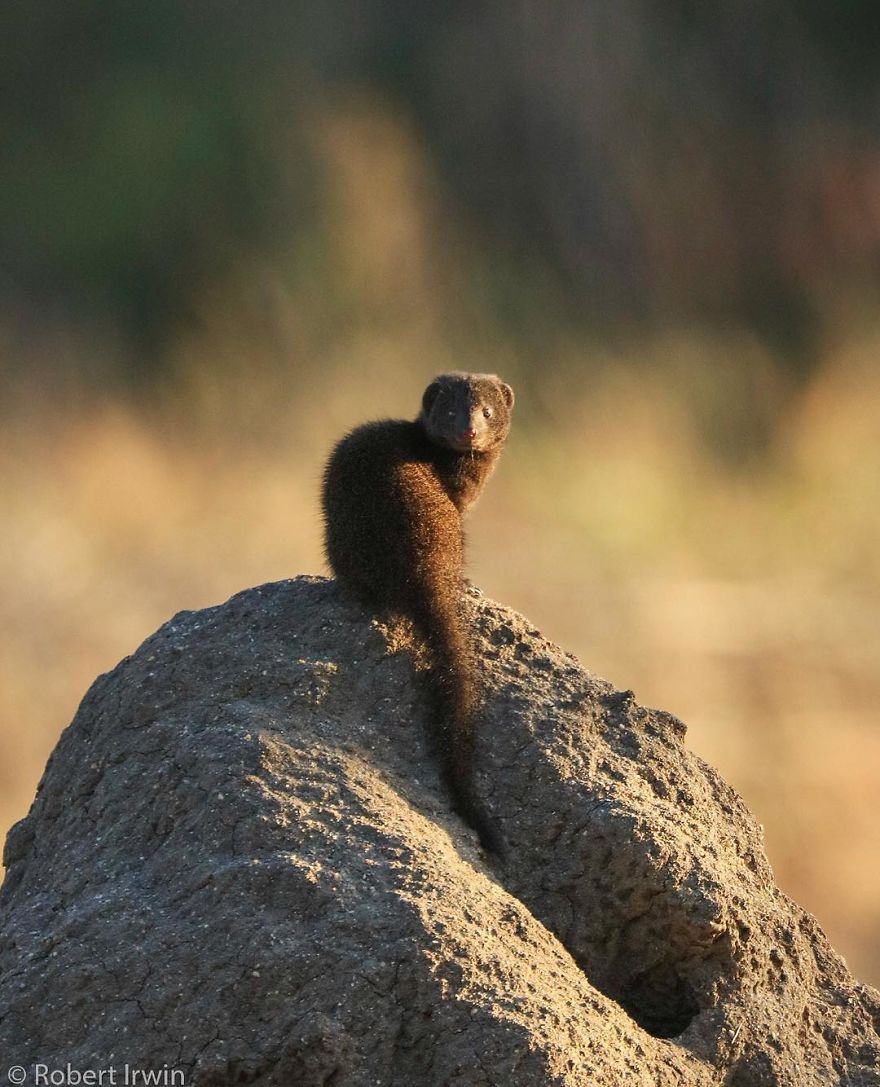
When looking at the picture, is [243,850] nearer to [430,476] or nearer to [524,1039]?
[524,1039]

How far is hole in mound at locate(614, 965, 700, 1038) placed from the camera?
349 cm

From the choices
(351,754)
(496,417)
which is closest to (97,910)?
(351,754)

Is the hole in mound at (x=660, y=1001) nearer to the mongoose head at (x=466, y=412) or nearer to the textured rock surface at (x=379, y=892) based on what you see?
the textured rock surface at (x=379, y=892)

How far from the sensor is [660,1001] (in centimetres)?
354

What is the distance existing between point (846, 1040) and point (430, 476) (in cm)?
181

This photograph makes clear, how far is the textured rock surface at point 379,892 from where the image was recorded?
118 inches

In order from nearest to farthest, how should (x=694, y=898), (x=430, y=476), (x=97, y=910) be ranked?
(x=97, y=910)
(x=694, y=898)
(x=430, y=476)

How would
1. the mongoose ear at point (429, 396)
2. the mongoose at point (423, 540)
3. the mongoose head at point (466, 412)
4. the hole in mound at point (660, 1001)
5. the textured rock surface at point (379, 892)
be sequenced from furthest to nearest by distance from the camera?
the mongoose ear at point (429, 396)
the mongoose head at point (466, 412)
the mongoose at point (423, 540)
the hole in mound at point (660, 1001)
the textured rock surface at point (379, 892)

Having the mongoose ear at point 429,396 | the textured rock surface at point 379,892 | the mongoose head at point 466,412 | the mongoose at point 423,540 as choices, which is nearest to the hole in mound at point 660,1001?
the textured rock surface at point 379,892

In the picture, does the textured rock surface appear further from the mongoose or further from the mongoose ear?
the mongoose ear

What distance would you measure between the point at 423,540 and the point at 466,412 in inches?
30.9

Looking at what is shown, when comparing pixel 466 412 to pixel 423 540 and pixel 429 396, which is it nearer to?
pixel 429 396

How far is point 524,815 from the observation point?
12.0ft

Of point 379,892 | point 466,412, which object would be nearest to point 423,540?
point 466,412
